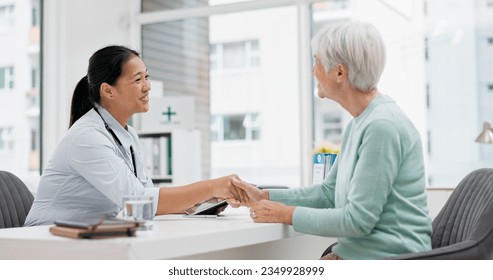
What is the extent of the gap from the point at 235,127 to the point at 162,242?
14.7 ft

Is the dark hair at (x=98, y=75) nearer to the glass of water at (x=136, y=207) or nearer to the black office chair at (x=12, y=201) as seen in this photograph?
the black office chair at (x=12, y=201)

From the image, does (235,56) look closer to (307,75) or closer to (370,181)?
(307,75)

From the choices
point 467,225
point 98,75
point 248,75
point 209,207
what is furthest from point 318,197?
point 248,75

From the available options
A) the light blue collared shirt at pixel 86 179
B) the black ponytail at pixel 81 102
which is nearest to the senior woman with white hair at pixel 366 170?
the light blue collared shirt at pixel 86 179

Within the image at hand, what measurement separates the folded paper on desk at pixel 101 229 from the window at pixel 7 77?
425 centimetres

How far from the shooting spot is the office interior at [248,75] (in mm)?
5180

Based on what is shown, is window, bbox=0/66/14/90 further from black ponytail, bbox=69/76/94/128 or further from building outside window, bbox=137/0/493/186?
black ponytail, bbox=69/76/94/128

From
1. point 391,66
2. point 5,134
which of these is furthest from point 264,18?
point 5,134

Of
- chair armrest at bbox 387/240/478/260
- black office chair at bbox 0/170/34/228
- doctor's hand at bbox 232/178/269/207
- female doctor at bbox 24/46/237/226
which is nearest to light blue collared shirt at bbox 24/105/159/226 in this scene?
female doctor at bbox 24/46/237/226

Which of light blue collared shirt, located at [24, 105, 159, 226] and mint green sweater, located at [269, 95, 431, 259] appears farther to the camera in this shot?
light blue collared shirt, located at [24, 105, 159, 226]

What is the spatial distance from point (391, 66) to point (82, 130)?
344 cm

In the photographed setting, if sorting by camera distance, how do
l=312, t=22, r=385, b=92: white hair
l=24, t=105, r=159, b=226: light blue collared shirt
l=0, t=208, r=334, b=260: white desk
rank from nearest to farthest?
l=0, t=208, r=334, b=260: white desk
l=312, t=22, r=385, b=92: white hair
l=24, t=105, r=159, b=226: light blue collared shirt

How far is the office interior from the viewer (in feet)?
17.0

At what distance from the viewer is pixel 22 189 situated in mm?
2953
